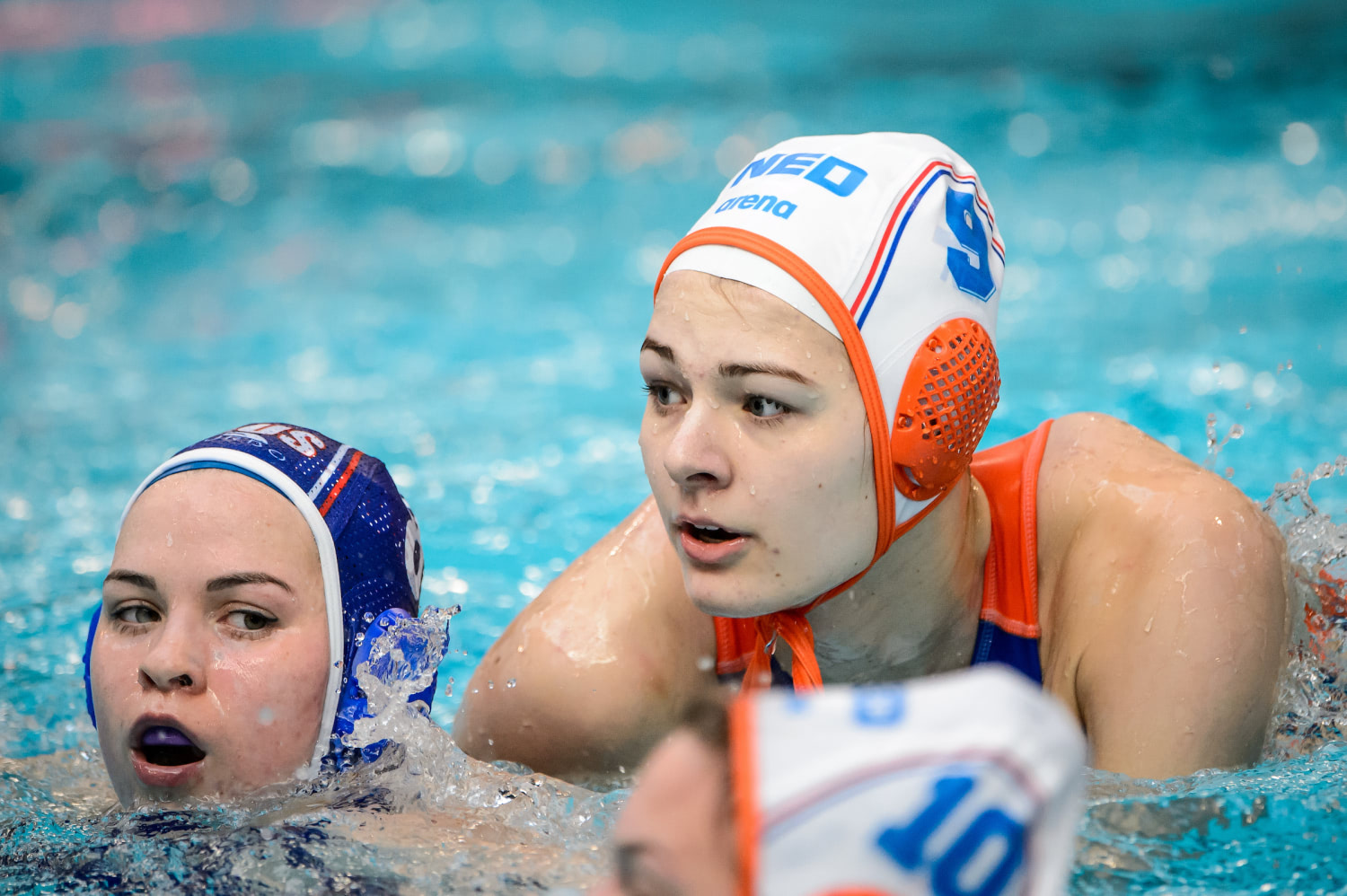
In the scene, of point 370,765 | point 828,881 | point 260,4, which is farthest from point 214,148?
point 828,881

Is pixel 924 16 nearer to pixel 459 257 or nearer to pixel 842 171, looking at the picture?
pixel 459 257

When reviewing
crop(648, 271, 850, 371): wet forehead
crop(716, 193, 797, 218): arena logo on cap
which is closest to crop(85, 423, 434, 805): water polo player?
crop(648, 271, 850, 371): wet forehead

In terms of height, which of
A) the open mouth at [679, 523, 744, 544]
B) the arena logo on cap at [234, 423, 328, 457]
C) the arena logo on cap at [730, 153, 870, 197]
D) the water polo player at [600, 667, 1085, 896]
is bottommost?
the water polo player at [600, 667, 1085, 896]

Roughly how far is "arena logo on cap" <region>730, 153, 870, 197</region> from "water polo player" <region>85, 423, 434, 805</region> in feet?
3.40

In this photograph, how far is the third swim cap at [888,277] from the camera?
8.02 ft

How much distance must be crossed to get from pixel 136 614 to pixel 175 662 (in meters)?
0.20

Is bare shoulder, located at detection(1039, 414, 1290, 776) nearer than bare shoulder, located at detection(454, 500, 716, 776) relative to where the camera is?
Yes

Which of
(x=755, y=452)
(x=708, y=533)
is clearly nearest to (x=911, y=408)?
(x=755, y=452)

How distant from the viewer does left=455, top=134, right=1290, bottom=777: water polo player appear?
238cm

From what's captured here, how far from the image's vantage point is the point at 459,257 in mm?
8711

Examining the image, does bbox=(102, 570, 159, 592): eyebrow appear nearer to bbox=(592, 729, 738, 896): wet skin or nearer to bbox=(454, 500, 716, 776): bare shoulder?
bbox=(454, 500, 716, 776): bare shoulder

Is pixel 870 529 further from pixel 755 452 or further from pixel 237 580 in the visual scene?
pixel 237 580

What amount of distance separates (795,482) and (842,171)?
2.09 ft

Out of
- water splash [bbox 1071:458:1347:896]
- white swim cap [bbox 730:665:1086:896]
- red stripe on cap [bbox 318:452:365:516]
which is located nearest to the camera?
white swim cap [bbox 730:665:1086:896]
